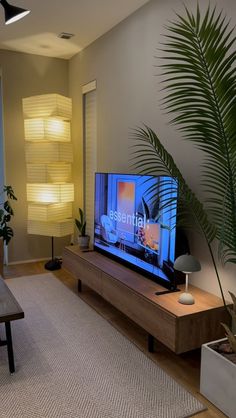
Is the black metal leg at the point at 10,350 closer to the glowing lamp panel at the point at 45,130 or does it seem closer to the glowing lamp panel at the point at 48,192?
the glowing lamp panel at the point at 48,192

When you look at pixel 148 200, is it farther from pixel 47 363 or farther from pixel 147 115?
pixel 47 363

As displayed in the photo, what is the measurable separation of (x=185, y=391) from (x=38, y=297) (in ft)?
6.10

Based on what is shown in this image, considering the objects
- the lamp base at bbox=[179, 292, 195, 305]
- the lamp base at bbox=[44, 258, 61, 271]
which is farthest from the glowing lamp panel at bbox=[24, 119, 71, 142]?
the lamp base at bbox=[179, 292, 195, 305]

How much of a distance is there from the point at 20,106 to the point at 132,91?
183 centimetres

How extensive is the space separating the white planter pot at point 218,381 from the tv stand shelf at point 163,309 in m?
0.17

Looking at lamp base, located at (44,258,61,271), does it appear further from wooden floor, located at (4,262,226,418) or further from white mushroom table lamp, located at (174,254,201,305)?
white mushroom table lamp, located at (174,254,201,305)

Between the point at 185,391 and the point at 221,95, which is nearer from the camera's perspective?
the point at 221,95

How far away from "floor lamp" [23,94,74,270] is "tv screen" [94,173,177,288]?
0.77 meters

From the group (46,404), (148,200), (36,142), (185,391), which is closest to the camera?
(46,404)

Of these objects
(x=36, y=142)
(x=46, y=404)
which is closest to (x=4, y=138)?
(x=36, y=142)

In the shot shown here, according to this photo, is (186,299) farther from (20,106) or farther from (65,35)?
(20,106)

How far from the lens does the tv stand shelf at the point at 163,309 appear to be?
2.11 m

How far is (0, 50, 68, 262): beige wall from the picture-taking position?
14.3 feet

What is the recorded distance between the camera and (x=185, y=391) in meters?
2.04
